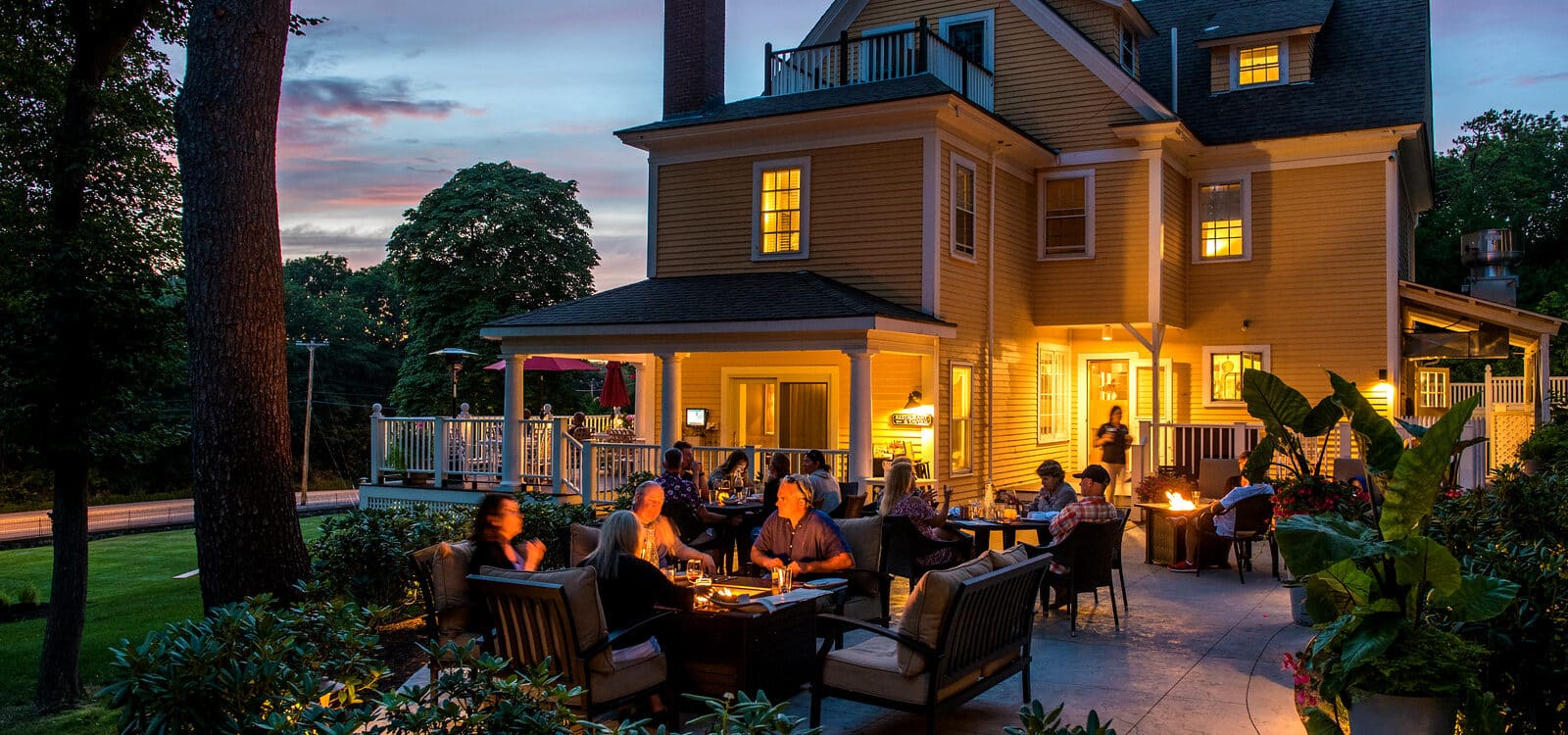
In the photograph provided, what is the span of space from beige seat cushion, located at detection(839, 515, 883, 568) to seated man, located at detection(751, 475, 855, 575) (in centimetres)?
20

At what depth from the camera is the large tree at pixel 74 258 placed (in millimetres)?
11344

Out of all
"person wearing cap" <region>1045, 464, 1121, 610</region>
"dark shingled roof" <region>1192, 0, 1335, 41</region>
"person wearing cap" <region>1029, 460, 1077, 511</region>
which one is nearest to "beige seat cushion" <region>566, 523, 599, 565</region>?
"person wearing cap" <region>1045, 464, 1121, 610</region>

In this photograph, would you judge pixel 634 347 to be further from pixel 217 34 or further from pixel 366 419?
pixel 366 419

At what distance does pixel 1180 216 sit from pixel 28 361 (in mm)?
16945

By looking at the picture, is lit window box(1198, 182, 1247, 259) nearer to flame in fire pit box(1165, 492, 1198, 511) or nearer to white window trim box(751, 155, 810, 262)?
white window trim box(751, 155, 810, 262)

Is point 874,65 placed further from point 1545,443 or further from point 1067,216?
point 1545,443

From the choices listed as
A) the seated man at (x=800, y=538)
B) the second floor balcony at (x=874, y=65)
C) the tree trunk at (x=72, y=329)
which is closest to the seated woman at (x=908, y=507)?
the seated man at (x=800, y=538)

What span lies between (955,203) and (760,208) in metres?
3.19

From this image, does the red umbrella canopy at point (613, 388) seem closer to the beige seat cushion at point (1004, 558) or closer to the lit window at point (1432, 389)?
the beige seat cushion at point (1004, 558)

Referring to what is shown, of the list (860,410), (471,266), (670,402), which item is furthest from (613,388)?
(471,266)

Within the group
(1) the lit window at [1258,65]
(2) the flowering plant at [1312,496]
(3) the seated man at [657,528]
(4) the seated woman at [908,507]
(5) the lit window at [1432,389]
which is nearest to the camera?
(3) the seated man at [657,528]

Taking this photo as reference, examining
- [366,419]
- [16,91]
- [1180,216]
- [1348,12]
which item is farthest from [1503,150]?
[366,419]

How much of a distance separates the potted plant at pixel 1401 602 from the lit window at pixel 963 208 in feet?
40.4

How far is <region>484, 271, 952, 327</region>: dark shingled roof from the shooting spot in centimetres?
1543
